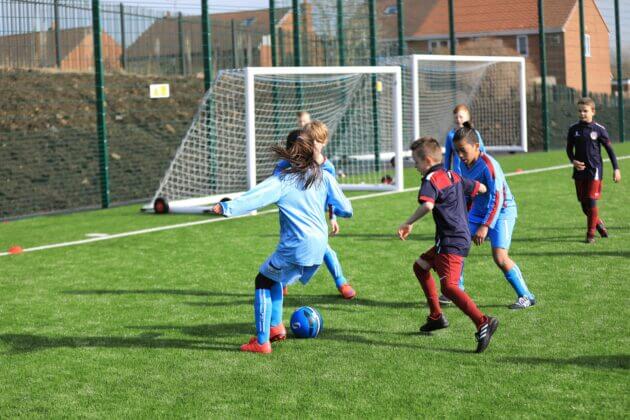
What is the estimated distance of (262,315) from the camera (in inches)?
260

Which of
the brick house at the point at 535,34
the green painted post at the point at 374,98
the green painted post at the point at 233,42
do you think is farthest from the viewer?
the brick house at the point at 535,34

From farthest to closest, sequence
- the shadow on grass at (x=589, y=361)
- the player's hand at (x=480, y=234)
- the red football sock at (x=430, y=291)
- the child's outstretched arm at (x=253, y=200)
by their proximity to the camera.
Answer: the player's hand at (x=480, y=234)
the red football sock at (x=430, y=291)
the child's outstretched arm at (x=253, y=200)
the shadow on grass at (x=589, y=361)

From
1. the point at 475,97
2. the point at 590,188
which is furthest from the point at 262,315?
the point at 475,97

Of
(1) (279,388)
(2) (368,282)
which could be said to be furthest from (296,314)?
(2) (368,282)

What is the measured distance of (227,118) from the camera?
17.4m

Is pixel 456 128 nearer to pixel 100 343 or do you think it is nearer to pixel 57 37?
pixel 100 343

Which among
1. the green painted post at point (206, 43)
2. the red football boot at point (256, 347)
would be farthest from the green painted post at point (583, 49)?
the red football boot at point (256, 347)

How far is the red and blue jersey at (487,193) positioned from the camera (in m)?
7.52

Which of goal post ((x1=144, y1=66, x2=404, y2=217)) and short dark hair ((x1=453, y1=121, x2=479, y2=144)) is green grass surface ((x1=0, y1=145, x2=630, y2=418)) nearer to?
short dark hair ((x1=453, y1=121, x2=479, y2=144))

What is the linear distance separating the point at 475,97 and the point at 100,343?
71.6 feet

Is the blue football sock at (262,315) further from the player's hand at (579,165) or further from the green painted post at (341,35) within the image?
the green painted post at (341,35)

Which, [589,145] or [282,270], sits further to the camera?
[589,145]

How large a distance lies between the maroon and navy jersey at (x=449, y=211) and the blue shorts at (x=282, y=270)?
3.02 ft

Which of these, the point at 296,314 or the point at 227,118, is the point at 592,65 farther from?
the point at 296,314
